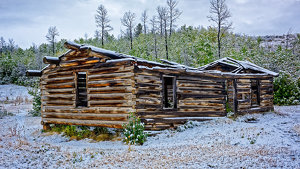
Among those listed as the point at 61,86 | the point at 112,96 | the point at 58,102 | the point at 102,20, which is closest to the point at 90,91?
the point at 112,96

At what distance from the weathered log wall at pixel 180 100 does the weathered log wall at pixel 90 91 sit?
67 centimetres

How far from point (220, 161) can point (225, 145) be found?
1.92 meters

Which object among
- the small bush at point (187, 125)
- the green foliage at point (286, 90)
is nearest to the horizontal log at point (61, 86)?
the small bush at point (187, 125)

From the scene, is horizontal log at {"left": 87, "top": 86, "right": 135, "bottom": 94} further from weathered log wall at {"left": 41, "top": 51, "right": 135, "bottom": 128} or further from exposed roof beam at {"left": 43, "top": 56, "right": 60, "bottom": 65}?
exposed roof beam at {"left": 43, "top": 56, "right": 60, "bottom": 65}

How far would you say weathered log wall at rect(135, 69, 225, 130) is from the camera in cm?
1000

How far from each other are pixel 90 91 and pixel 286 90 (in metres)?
20.3

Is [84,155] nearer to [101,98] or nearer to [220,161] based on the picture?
[101,98]

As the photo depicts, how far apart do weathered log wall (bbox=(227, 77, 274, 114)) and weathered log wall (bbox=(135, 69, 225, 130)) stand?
1.89 meters

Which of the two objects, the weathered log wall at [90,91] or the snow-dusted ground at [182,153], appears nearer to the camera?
the snow-dusted ground at [182,153]

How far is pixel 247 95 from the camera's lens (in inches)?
631

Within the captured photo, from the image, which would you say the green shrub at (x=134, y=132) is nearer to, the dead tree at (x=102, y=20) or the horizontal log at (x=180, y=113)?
the horizontal log at (x=180, y=113)

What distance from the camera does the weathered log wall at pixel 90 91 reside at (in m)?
9.71

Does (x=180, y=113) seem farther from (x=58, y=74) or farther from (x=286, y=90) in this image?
(x=286, y=90)

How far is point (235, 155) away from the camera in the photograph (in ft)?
21.2
